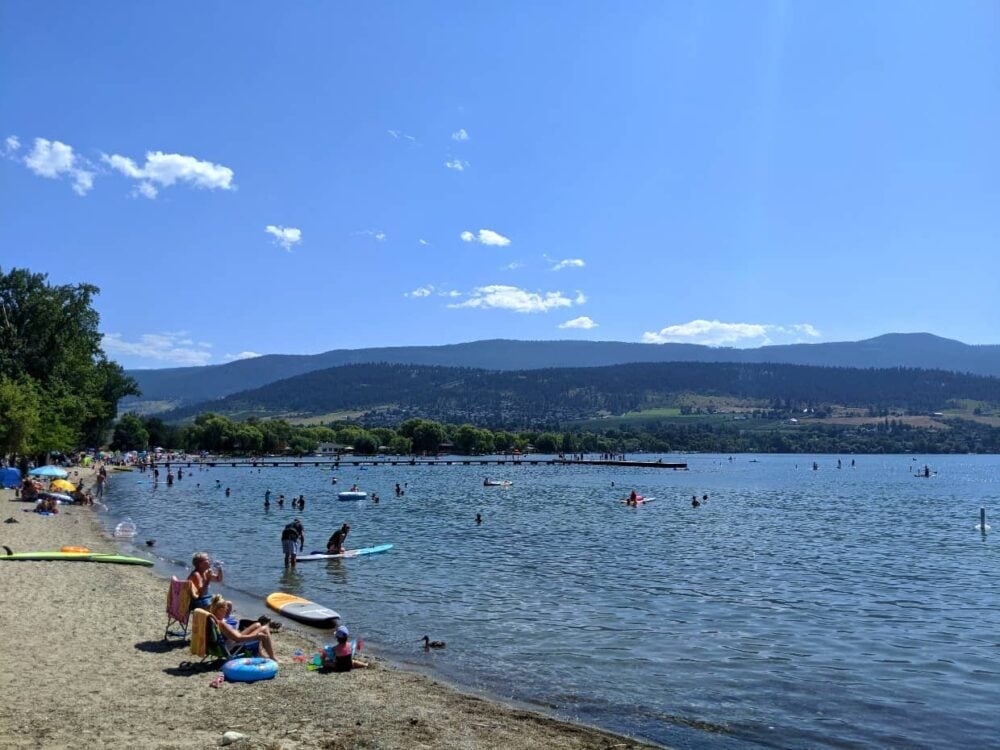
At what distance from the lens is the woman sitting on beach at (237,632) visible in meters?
13.3

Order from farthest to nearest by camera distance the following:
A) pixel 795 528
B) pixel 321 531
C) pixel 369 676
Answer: pixel 795 528, pixel 321 531, pixel 369 676

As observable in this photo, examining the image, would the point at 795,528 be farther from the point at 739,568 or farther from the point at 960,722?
the point at 960,722

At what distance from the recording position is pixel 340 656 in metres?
13.7

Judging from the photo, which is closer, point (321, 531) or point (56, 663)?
point (56, 663)

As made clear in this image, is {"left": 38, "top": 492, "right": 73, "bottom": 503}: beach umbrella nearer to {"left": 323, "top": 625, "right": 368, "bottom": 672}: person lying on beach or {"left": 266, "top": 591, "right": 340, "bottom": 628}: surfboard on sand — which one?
{"left": 266, "top": 591, "right": 340, "bottom": 628}: surfboard on sand

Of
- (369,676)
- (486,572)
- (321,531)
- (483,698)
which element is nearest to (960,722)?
(483,698)

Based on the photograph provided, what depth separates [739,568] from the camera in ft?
97.8

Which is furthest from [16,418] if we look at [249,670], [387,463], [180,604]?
[387,463]

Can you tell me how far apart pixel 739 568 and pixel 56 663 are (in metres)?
23.2

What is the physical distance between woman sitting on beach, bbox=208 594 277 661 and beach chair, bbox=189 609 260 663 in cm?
7

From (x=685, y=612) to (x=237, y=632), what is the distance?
471 inches

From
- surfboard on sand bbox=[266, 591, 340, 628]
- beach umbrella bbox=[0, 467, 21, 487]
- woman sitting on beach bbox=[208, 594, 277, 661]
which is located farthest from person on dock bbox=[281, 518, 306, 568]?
beach umbrella bbox=[0, 467, 21, 487]

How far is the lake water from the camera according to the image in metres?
13.1

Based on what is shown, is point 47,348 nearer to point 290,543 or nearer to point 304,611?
point 290,543
